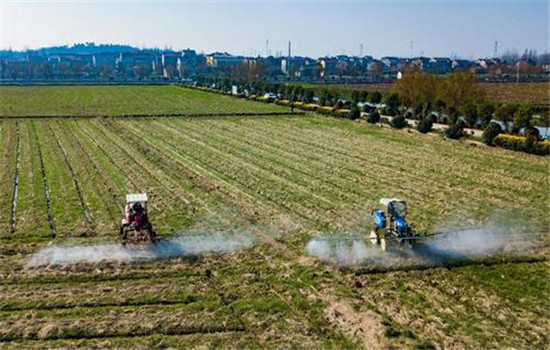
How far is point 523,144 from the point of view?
89.0ft

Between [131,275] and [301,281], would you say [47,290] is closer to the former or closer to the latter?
[131,275]

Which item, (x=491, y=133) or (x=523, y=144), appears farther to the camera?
(x=491, y=133)

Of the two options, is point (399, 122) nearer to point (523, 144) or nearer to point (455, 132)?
point (455, 132)

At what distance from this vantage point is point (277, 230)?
14.8 m

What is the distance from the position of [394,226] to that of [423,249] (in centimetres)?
84

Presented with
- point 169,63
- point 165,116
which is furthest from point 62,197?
point 169,63

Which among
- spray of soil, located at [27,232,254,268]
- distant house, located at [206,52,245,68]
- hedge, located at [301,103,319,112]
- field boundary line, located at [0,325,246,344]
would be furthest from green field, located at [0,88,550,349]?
distant house, located at [206,52,245,68]

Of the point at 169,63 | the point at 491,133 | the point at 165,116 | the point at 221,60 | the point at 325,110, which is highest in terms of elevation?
the point at 221,60

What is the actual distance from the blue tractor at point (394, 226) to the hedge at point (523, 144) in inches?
611

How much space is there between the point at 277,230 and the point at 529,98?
55344 mm

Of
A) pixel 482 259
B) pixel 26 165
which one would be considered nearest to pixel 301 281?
pixel 482 259

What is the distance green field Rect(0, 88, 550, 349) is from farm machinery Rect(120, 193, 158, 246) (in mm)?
666

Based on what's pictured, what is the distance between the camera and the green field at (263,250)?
9.27 metres

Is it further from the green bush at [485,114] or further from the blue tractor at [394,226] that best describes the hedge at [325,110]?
the blue tractor at [394,226]
